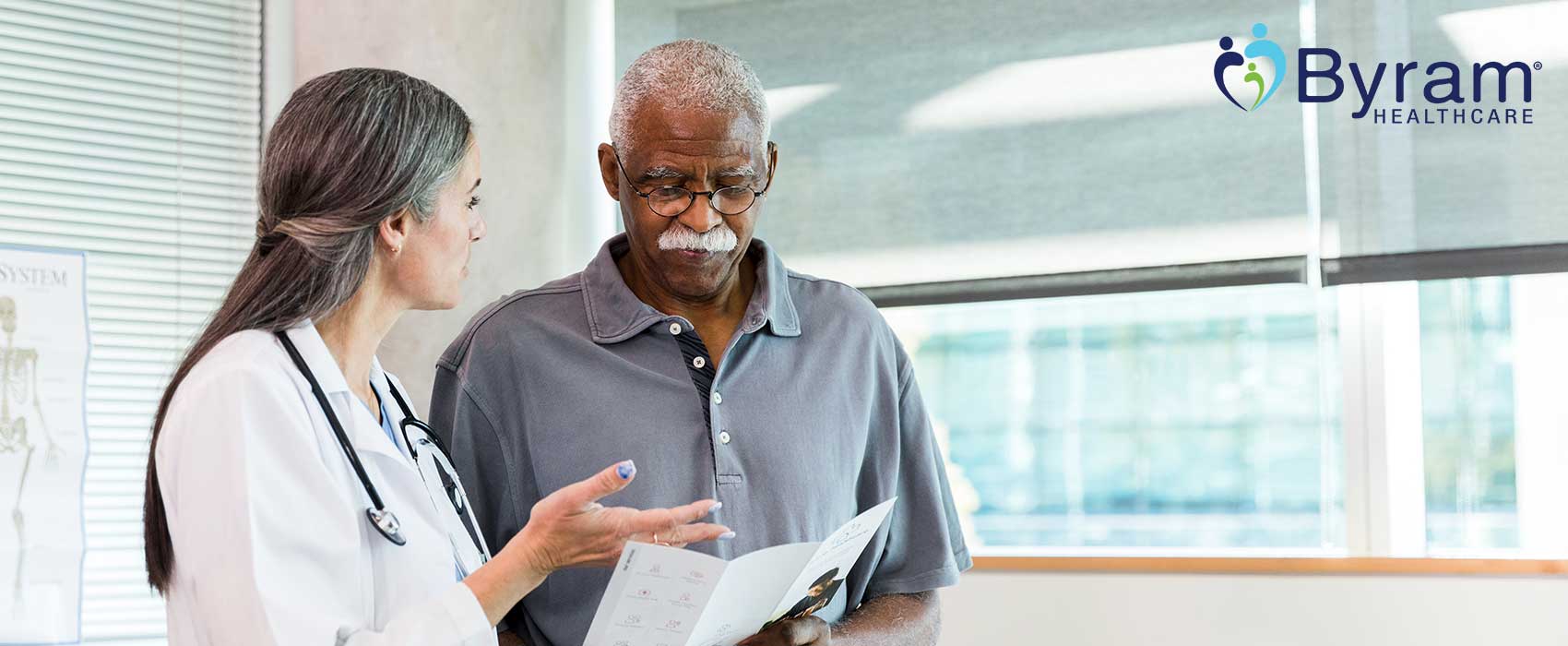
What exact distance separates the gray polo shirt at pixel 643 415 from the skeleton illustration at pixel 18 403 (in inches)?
53.7

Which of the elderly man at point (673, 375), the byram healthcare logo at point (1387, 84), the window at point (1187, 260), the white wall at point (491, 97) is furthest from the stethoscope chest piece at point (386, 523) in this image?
the byram healthcare logo at point (1387, 84)

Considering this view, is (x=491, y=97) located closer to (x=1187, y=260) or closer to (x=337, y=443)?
(x=1187, y=260)

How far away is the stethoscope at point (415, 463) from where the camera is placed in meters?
1.25

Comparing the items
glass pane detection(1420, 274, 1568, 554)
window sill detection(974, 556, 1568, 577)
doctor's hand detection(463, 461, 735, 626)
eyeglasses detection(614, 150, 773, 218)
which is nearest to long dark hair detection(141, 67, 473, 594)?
doctor's hand detection(463, 461, 735, 626)

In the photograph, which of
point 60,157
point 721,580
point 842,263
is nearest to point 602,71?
point 842,263

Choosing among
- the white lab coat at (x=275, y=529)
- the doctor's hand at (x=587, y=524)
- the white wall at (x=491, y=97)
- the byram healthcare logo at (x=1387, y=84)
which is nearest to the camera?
the white lab coat at (x=275, y=529)

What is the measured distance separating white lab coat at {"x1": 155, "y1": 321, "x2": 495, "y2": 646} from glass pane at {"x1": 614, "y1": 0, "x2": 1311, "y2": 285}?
1.93m

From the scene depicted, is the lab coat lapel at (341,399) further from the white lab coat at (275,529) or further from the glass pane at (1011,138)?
the glass pane at (1011,138)

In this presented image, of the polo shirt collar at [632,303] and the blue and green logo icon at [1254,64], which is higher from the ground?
the blue and green logo icon at [1254,64]

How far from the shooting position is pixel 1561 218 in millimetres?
2539

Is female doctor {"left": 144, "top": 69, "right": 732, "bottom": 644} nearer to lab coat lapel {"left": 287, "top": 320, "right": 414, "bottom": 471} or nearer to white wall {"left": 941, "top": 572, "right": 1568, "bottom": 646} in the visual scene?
lab coat lapel {"left": 287, "top": 320, "right": 414, "bottom": 471}

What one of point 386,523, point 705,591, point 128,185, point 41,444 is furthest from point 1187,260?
point 41,444

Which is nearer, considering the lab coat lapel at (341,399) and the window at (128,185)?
the lab coat lapel at (341,399)

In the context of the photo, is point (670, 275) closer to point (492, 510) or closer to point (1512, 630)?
point (492, 510)
